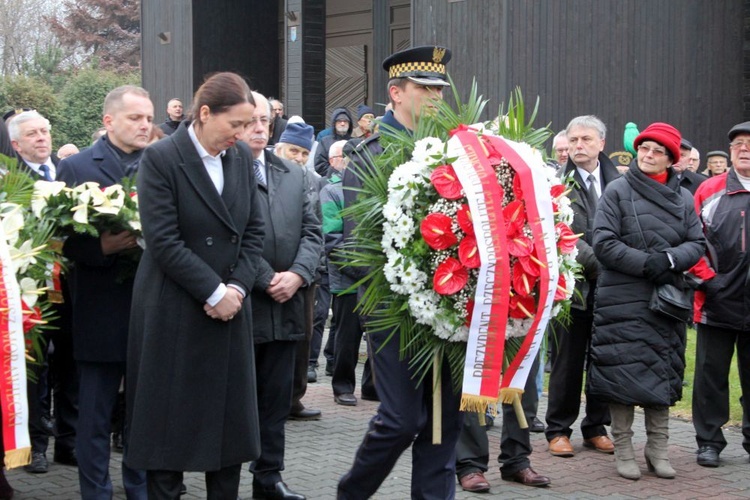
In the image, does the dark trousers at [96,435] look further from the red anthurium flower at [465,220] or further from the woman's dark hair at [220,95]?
the red anthurium flower at [465,220]

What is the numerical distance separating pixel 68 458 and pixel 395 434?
9.51 feet

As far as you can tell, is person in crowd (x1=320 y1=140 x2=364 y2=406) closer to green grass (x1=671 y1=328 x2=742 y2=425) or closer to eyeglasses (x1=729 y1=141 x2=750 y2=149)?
green grass (x1=671 y1=328 x2=742 y2=425)

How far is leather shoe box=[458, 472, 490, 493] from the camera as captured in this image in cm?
648

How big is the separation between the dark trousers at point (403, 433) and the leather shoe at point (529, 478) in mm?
1381

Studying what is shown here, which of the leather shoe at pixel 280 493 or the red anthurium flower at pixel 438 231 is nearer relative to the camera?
the red anthurium flower at pixel 438 231

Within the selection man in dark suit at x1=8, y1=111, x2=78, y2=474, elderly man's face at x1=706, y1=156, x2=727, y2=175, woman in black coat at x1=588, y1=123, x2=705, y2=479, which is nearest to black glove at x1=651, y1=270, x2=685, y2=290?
woman in black coat at x1=588, y1=123, x2=705, y2=479

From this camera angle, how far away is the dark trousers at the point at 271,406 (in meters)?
6.21

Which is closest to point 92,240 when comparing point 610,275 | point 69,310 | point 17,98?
point 69,310

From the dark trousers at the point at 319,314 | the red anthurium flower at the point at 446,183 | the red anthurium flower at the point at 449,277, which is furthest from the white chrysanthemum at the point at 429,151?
the dark trousers at the point at 319,314

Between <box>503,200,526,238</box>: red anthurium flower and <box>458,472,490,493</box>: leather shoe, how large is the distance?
206 centimetres

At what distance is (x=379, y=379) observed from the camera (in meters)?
5.27

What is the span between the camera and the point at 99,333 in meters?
5.70

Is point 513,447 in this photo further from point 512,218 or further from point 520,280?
point 512,218

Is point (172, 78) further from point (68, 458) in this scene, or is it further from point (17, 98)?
point (68, 458)
